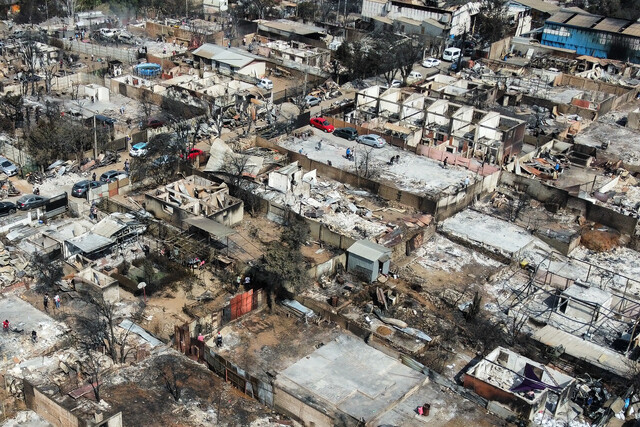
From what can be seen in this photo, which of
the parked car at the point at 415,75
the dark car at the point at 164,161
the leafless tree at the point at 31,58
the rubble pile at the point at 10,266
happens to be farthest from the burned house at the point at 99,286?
the parked car at the point at 415,75

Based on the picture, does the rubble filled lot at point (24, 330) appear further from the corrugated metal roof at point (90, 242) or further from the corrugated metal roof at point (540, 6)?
the corrugated metal roof at point (540, 6)

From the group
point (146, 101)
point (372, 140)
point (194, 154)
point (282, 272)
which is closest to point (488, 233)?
point (372, 140)

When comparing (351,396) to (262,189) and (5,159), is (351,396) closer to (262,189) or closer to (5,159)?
(262,189)

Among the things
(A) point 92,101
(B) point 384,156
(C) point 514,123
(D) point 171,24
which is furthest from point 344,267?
(D) point 171,24

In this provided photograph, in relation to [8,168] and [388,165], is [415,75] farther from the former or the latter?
[8,168]

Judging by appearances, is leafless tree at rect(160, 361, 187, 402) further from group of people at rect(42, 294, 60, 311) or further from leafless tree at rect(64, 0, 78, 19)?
leafless tree at rect(64, 0, 78, 19)

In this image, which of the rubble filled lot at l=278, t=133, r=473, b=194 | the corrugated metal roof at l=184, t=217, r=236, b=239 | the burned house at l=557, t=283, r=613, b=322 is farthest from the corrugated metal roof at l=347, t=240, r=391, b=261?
the rubble filled lot at l=278, t=133, r=473, b=194
